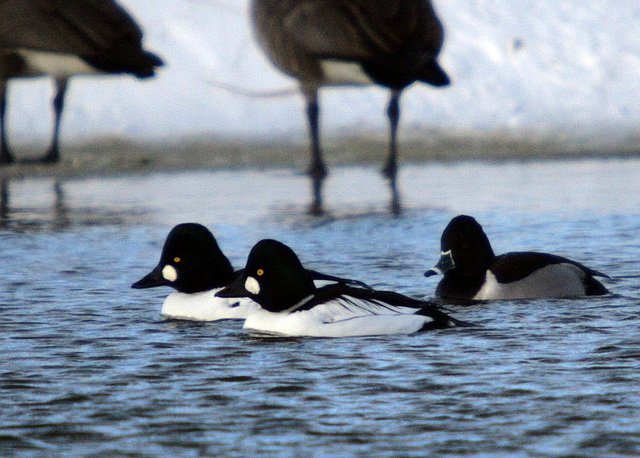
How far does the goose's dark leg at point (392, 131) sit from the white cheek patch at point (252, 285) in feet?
27.0

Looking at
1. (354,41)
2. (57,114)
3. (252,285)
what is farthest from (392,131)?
(252,285)

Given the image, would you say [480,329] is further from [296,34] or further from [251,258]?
[296,34]

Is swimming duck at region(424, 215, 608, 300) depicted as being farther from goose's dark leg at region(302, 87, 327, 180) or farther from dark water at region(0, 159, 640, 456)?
goose's dark leg at region(302, 87, 327, 180)

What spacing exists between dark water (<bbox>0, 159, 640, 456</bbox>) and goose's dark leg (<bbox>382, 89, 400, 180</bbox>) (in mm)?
3769

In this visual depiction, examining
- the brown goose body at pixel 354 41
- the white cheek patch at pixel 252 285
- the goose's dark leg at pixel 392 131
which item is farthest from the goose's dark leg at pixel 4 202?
the white cheek patch at pixel 252 285

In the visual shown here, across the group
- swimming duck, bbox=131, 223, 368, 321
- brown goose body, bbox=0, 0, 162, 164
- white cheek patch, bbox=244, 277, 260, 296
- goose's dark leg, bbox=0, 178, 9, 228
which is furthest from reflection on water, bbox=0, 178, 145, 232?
white cheek patch, bbox=244, 277, 260, 296

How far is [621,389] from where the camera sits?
5.44 meters

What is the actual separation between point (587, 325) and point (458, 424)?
84.3 inches

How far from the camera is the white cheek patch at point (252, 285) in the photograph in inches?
280

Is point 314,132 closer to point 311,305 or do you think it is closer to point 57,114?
point 57,114

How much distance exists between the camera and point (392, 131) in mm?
15508

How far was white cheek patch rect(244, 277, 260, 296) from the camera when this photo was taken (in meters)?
7.12

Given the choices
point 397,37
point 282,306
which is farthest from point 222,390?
point 397,37

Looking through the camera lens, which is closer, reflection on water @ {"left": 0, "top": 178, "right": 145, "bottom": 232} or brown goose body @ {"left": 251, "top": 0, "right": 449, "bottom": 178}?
reflection on water @ {"left": 0, "top": 178, "right": 145, "bottom": 232}
